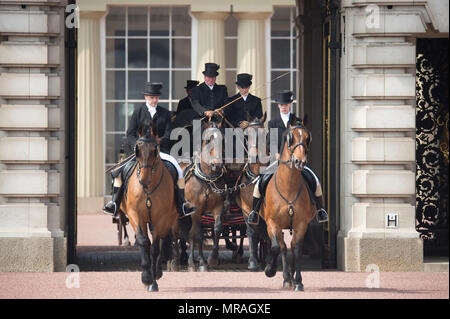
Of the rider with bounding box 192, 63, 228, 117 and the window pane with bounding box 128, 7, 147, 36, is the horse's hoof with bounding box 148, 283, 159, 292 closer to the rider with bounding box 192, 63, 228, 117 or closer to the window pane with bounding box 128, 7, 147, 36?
the rider with bounding box 192, 63, 228, 117

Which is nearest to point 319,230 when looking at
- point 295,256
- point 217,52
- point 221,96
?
point 221,96

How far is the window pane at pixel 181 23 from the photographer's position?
109 feet

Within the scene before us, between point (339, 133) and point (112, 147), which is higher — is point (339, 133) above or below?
above

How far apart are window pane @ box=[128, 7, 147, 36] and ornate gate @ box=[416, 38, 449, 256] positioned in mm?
14388

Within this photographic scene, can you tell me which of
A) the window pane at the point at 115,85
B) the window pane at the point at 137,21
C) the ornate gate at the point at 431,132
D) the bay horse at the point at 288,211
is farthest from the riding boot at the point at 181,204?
the window pane at the point at 137,21

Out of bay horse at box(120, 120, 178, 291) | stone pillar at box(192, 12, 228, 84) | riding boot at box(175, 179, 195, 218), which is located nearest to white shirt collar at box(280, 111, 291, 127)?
riding boot at box(175, 179, 195, 218)

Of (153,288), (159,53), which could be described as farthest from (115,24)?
(153,288)

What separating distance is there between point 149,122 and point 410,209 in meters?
4.61

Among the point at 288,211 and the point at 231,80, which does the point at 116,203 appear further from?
the point at 231,80

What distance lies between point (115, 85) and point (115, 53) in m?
0.82

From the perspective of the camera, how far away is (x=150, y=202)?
55.0 feet

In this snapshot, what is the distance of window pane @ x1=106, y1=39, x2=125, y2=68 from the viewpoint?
33.4m

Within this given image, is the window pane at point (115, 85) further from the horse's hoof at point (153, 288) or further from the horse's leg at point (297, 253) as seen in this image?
the horse's hoof at point (153, 288)

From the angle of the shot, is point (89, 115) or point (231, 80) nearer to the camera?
point (89, 115)
